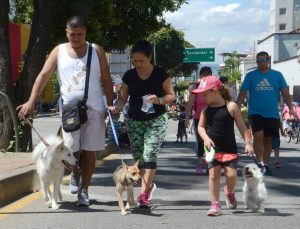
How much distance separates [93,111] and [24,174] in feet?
6.17

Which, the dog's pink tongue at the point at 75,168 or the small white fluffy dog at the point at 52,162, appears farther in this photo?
the dog's pink tongue at the point at 75,168

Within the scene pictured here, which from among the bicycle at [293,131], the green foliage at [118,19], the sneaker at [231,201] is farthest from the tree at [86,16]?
the bicycle at [293,131]

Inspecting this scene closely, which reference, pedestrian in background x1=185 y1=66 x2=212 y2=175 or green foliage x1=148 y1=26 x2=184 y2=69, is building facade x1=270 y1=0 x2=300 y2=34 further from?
pedestrian in background x1=185 y1=66 x2=212 y2=175

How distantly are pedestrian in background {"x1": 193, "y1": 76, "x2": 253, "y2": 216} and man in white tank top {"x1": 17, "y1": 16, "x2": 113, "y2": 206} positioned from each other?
1.10m

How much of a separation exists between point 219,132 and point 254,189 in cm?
74

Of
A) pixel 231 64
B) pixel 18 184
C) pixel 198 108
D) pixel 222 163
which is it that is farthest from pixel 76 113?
pixel 231 64

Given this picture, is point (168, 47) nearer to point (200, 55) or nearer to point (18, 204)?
point (200, 55)

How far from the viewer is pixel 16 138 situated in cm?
1069

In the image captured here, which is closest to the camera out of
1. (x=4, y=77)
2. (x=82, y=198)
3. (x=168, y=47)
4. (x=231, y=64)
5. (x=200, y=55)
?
(x=82, y=198)

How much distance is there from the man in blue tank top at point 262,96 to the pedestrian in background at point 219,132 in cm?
319

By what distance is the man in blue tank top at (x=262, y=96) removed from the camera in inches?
382

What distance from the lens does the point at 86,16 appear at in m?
14.0

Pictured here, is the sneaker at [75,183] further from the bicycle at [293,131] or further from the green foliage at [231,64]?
the green foliage at [231,64]

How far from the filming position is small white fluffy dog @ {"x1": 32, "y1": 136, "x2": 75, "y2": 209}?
6.49 meters
